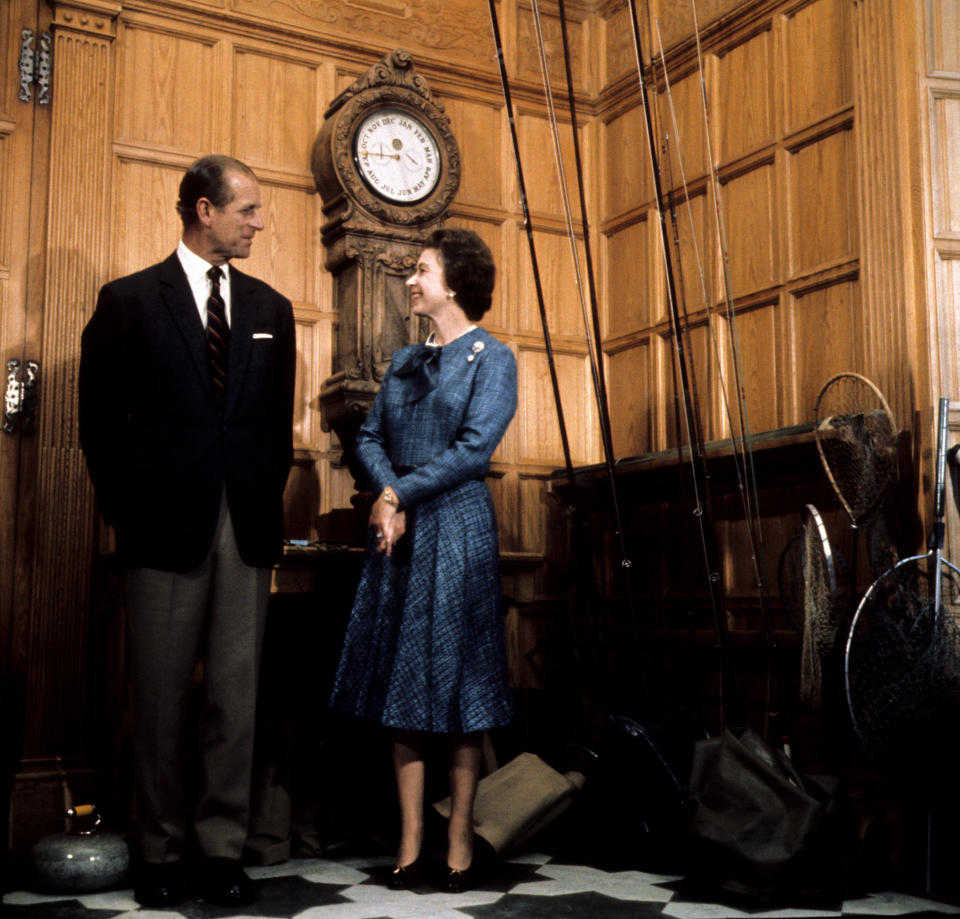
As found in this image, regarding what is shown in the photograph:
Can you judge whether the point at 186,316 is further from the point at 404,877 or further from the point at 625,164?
the point at 625,164

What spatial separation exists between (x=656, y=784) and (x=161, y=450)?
1459mm

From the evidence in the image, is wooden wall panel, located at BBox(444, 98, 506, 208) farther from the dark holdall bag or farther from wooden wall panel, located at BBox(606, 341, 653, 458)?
the dark holdall bag

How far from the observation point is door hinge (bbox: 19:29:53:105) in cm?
391

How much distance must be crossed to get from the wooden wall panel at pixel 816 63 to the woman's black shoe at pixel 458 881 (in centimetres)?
277

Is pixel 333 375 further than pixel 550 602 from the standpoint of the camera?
No

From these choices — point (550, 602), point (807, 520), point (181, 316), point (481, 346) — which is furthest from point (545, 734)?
point (181, 316)

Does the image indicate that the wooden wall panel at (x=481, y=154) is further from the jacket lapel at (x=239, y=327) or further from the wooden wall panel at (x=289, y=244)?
the jacket lapel at (x=239, y=327)

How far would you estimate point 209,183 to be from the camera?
2740 millimetres

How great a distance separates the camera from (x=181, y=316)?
2705 mm

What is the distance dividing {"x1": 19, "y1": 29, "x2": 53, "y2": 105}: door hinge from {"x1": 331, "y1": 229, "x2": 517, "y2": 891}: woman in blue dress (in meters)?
1.89

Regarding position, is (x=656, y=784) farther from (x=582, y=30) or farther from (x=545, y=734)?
(x=582, y=30)

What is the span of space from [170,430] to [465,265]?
0.81 metres

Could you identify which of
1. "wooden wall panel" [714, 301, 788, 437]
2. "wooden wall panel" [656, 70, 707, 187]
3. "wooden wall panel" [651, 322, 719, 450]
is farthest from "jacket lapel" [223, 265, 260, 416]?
"wooden wall panel" [656, 70, 707, 187]

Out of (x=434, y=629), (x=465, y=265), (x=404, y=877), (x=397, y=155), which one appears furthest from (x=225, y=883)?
(x=397, y=155)
